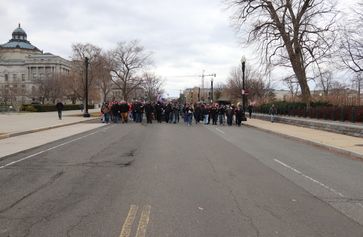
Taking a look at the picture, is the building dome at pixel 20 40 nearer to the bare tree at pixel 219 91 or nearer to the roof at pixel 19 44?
the roof at pixel 19 44

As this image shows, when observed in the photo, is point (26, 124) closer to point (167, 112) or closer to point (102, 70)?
point (167, 112)

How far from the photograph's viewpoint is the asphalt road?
6875mm

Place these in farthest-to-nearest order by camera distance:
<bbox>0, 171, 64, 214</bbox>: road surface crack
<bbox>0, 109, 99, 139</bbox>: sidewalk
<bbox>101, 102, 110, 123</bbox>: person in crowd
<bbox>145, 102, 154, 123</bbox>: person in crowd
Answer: <bbox>101, 102, 110, 123</bbox>: person in crowd, <bbox>145, 102, 154, 123</bbox>: person in crowd, <bbox>0, 109, 99, 139</bbox>: sidewalk, <bbox>0, 171, 64, 214</bbox>: road surface crack

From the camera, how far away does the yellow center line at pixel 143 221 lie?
6.49 m

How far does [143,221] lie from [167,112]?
34.1 metres

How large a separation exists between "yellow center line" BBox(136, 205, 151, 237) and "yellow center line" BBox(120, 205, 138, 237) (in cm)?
12

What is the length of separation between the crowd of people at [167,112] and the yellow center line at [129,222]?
30.5 m

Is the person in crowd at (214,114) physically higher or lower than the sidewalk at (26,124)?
higher

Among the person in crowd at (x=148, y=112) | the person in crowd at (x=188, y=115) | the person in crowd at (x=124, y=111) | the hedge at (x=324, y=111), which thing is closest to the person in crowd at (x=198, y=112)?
the person in crowd at (x=188, y=115)

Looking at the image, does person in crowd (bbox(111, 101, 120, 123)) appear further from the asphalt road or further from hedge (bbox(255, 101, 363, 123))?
the asphalt road

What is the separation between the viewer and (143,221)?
280 inches

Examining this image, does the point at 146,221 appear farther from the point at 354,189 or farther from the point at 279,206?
the point at 354,189

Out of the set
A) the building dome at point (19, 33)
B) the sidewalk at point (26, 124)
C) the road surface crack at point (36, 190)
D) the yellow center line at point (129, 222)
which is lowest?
the sidewalk at point (26, 124)

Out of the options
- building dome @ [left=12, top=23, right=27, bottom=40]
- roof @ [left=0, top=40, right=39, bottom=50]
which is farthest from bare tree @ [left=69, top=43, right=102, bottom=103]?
building dome @ [left=12, top=23, right=27, bottom=40]
